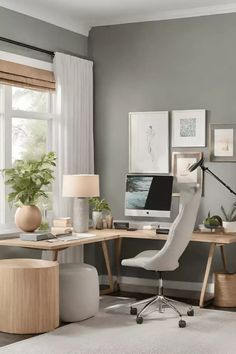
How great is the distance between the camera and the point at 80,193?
6.39 meters

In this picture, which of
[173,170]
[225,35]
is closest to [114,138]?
[173,170]

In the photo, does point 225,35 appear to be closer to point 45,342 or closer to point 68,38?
point 68,38

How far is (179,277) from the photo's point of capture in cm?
683

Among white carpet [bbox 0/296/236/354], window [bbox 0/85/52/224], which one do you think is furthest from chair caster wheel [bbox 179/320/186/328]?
window [bbox 0/85/52/224]

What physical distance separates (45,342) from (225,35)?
3398 mm

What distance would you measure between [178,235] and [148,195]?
1.25 m

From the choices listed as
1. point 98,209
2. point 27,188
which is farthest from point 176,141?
point 27,188

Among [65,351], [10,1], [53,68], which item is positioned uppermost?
[10,1]

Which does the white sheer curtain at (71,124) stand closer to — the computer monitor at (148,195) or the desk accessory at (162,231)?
the computer monitor at (148,195)

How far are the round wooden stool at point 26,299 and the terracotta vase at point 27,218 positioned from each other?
86 cm

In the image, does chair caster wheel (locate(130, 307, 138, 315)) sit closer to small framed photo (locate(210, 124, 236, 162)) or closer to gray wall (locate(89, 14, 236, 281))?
gray wall (locate(89, 14, 236, 281))

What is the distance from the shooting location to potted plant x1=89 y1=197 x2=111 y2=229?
6.78 m

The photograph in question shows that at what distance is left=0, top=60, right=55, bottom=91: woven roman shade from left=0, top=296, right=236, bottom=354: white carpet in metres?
2.20

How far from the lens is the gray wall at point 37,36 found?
6137 millimetres
